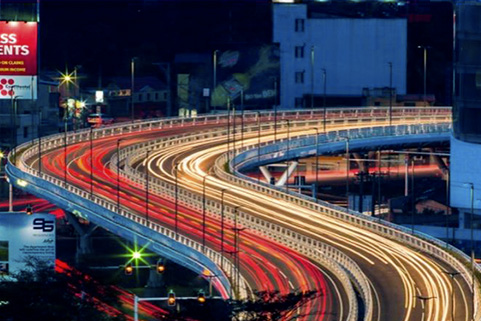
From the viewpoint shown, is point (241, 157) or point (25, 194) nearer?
point (241, 157)

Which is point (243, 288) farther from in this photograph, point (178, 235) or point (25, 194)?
point (25, 194)

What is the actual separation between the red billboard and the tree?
71.2m

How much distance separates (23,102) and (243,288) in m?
79.1

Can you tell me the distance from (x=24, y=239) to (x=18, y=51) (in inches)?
2518

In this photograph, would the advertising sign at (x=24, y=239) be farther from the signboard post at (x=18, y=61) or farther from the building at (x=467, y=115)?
the signboard post at (x=18, y=61)

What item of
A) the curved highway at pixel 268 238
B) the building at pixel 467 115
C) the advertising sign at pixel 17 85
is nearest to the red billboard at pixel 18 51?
the advertising sign at pixel 17 85

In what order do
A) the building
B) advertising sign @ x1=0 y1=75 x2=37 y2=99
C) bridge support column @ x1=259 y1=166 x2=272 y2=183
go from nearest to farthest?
the building, bridge support column @ x1=259 y1=166 x2=272 y2=183, advertising sign @ x1=0 y1=75 x2=37 y2=99

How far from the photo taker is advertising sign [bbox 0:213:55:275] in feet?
372

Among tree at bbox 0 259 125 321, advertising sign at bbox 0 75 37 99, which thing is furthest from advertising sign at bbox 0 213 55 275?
advertising sign at bbox 0 75 37 99

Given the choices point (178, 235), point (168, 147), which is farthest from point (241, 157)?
point (178, 235)

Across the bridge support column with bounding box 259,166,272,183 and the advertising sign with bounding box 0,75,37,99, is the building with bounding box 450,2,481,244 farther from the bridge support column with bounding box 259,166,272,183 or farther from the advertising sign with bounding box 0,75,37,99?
the advertising sign with bounding box 0,75,37,99

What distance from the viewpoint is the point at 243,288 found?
376 ft

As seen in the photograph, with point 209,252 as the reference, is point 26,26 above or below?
above

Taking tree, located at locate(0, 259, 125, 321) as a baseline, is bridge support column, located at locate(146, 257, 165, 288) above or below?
below
